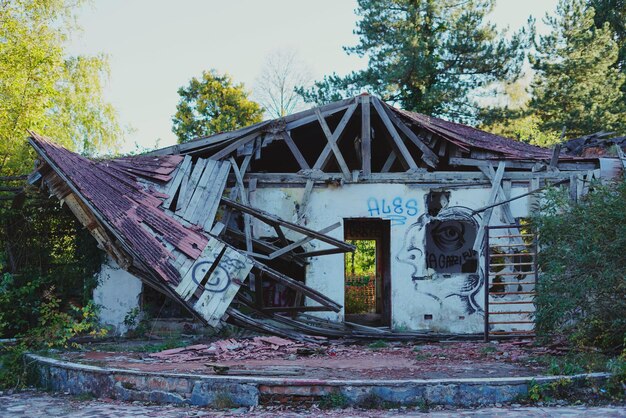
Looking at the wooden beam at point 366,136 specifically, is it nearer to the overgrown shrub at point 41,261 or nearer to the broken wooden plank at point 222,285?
the broken wooden plank at point 222,285

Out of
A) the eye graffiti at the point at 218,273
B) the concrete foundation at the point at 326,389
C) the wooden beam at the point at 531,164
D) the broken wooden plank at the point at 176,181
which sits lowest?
the concrete foundation at the point at 326,389

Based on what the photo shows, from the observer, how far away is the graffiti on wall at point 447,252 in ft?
50.5

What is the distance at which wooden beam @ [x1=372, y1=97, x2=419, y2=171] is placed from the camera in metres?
15.6

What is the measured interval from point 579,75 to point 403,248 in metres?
18.9

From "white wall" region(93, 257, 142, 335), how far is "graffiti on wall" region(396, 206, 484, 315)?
5.83m

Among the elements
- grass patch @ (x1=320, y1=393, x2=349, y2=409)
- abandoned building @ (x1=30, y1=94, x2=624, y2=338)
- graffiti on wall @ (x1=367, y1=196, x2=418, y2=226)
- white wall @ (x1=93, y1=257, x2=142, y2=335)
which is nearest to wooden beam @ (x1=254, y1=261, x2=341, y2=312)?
abandoned building @ (x1=30, y1=94, x2=624, y2=338)

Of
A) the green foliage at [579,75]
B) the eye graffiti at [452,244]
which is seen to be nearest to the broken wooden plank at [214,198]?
the eye graffiti at [452,244]

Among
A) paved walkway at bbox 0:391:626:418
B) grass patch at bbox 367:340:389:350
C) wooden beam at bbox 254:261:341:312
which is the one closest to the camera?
paved walkway at bbox 0:391:626:418

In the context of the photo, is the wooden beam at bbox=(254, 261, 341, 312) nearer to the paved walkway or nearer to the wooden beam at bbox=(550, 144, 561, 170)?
the paved walkway

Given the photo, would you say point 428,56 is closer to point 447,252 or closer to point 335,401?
point 447,252

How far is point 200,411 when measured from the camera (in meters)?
8.78

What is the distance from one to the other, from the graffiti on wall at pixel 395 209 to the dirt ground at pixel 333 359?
2913 mm

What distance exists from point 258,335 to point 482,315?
16.3ft

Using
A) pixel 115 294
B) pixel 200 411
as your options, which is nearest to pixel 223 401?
pixel 200 411
